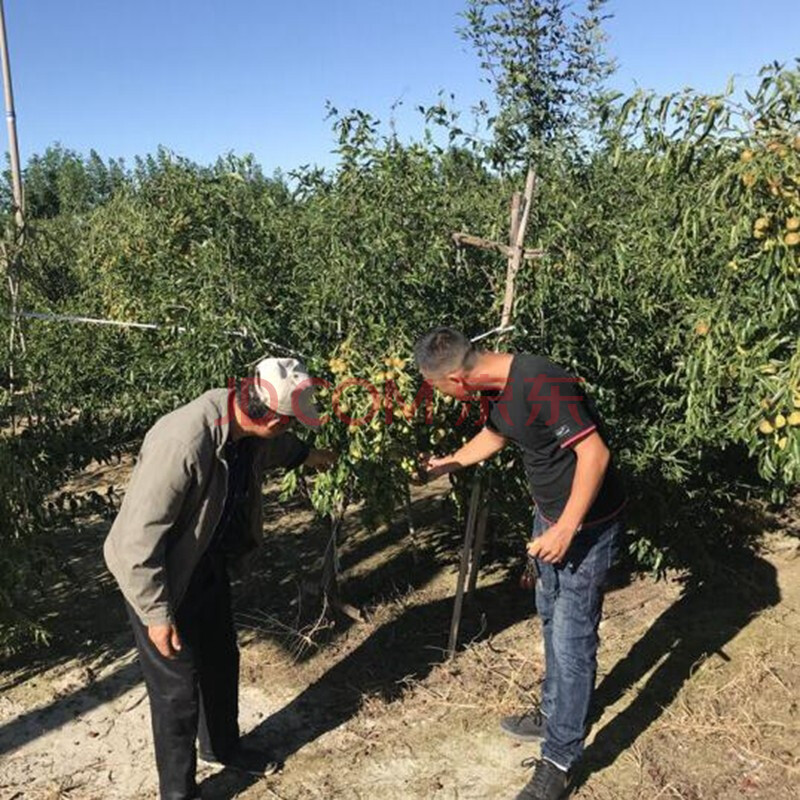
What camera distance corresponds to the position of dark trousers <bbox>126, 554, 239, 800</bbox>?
2760 millimetres

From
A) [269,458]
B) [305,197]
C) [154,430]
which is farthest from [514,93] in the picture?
[154,430]

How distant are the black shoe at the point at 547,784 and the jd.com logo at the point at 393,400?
4.40ft

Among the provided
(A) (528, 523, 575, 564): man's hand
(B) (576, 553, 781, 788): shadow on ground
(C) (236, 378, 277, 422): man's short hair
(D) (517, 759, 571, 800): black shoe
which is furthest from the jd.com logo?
(B) (576, 553, 781, 788): shadow on ground

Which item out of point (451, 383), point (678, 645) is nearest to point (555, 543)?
point (451, 383)

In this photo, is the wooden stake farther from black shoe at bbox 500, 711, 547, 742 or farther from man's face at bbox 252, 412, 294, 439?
black shoe at bbox 500, 711, 547, 742

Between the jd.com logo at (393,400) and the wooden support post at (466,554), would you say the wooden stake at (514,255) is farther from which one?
the wooden support post at (466,554)

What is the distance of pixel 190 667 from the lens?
277 centimetres

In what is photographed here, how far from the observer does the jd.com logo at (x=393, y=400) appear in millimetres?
2600

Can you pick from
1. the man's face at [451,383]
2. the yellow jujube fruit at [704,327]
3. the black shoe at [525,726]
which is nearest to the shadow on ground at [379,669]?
the black shoe at [525,726]

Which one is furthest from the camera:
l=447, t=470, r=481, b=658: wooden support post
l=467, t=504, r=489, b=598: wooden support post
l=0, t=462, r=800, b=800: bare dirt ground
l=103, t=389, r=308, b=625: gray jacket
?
l=467, t=504, r=489, b=598: wooden support post

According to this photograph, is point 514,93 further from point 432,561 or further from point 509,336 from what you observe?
point 432,561

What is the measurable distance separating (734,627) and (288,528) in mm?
3162

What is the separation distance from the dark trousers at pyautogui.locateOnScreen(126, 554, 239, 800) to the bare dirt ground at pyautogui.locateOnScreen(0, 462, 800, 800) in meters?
0.25

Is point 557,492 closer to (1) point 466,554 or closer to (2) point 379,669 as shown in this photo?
(1) point 466,554
